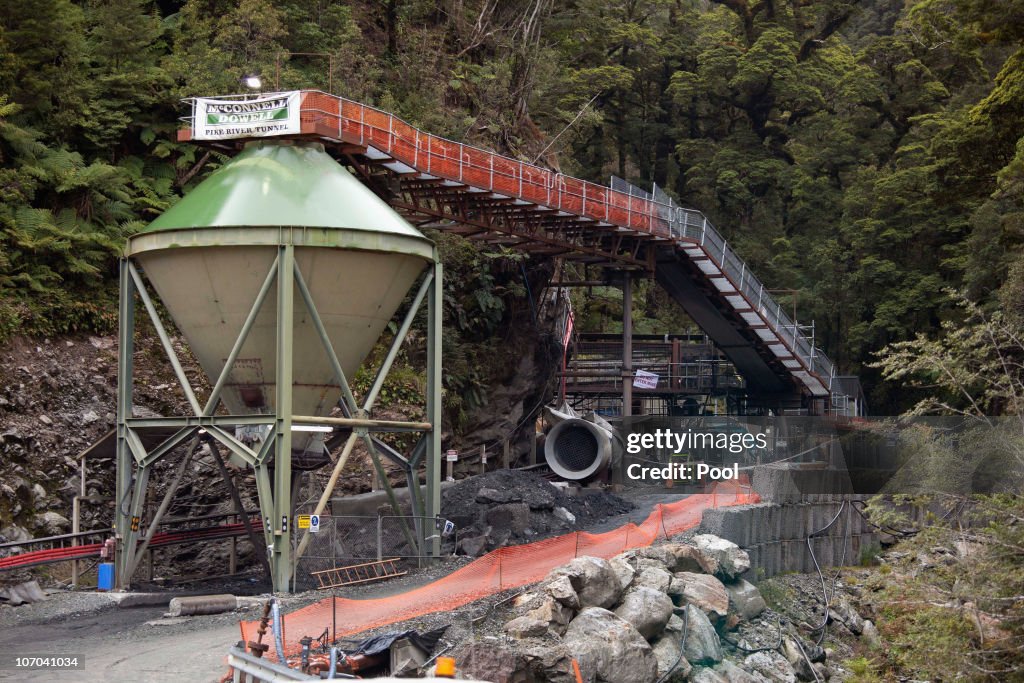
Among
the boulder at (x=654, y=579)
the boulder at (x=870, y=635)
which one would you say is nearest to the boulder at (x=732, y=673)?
the boulder at (x=654, y=579)

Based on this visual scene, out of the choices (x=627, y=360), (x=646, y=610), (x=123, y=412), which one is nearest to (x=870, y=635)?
(x=646, y=610)

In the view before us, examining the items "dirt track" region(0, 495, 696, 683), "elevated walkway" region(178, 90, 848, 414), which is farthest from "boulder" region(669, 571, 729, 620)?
"elevated walkway" region(178, 90, 848, 414)

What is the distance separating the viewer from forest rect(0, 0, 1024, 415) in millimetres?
33094

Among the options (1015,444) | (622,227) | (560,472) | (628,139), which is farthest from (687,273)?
(628,139)

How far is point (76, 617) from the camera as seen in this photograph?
21859mm

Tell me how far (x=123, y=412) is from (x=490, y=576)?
27.2 feet

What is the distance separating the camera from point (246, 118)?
27.0m

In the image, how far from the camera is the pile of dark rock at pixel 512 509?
29594 mm

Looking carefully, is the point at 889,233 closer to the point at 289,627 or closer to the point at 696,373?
the point at 696,373

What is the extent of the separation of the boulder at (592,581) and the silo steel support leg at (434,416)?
6.47 m

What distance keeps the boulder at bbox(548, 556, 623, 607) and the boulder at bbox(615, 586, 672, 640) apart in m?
0.26

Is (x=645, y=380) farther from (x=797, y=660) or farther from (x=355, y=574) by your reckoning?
(x=355, y=574)

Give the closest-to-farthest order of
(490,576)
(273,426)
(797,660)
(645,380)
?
(490,576), (273,426), (797,660), (645,380)

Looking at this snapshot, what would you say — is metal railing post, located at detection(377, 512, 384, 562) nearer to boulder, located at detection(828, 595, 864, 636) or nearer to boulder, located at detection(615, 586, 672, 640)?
boulder, located at detection(615, 586, 672, 640)
